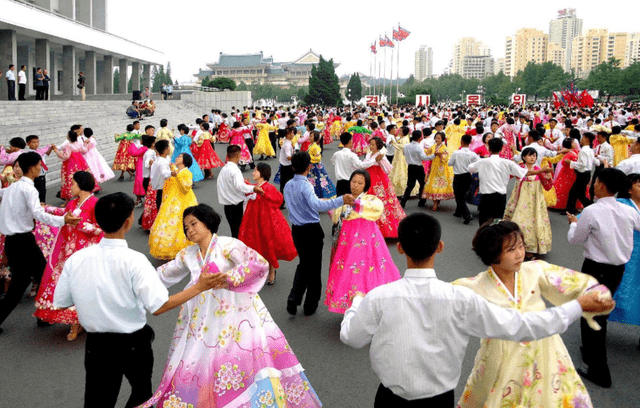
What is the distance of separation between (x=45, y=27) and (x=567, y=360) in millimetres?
30794

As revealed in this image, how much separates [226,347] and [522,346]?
5.33 ft

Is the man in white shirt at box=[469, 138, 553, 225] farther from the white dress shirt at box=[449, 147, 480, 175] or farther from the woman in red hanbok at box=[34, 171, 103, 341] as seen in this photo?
the woman in red hanbok at box=[34, 171, 103, 341]

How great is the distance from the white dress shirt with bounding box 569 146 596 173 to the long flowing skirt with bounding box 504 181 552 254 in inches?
85.7

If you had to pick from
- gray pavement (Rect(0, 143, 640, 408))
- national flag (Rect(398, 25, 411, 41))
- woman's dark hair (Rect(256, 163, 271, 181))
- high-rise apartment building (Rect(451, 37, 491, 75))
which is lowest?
gray pavement (Rect(0, 143, 640, 408))

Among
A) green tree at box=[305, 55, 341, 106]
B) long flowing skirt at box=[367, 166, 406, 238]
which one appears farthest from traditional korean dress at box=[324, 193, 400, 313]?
green tree at box=[305, 55, 341, 106]

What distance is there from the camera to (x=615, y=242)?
13.1 feet

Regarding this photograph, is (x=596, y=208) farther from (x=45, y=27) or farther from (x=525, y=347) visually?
(x=45, y=27)

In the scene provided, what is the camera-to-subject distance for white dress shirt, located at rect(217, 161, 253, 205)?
6.73 m

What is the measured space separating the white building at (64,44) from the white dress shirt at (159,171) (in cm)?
2016

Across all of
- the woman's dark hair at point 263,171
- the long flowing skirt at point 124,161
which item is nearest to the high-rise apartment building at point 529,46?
the long flowing skirt at point 124,161

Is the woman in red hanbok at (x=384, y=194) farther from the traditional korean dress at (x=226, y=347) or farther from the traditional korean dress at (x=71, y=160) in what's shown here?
the traditional korean dress at (x=71, y=160)

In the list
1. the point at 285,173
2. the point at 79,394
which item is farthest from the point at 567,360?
the point at 285,173

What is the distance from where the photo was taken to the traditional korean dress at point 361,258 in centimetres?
489

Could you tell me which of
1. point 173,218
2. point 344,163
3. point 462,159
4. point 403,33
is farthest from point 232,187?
point 403,33
